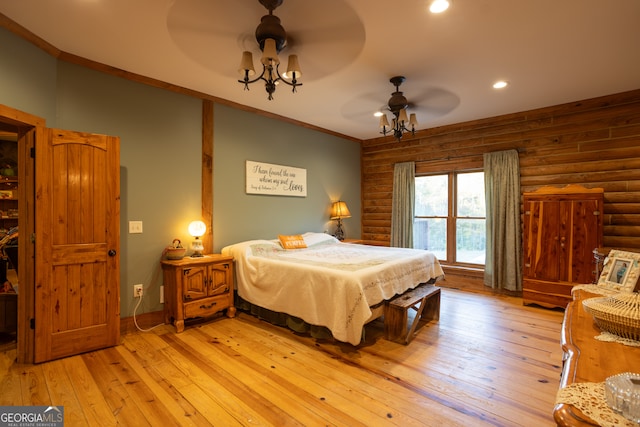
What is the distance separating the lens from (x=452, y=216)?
5.00m

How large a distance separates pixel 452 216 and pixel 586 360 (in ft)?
14.3

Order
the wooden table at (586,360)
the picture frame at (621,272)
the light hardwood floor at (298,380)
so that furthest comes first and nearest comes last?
the light hardwood floor at (298,380) < the picture frame at (621,272) < the wooden table at (586,360)

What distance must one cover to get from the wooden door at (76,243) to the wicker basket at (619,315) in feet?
10.6

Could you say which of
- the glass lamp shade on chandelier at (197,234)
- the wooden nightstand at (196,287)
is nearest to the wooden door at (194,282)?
the wooden nightstand at (196,287)

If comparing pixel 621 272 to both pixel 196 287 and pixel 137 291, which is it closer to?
pixel 196 287

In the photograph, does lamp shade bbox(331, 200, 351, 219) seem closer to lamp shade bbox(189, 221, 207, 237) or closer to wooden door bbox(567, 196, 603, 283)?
lamp shade bbox(189, 221, 207, 237)

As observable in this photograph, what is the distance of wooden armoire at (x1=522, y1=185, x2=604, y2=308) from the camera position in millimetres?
3426

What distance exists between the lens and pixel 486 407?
1.86 meters

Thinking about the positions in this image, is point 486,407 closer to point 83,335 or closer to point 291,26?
point 291,26

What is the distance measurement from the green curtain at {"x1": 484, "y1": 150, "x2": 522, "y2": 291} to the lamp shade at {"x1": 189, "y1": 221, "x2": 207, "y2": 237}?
13.1 feet

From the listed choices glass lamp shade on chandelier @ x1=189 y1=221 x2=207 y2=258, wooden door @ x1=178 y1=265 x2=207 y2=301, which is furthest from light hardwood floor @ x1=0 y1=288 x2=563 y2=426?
glass lamp shade on chandelier @ x1=189 y1=221 x2=207 y2=258

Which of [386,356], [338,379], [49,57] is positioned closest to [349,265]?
[386,356]

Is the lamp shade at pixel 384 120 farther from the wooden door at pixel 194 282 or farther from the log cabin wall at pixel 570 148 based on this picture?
the wooden door at pixel 194 282

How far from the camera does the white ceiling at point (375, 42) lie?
6.75 feet
